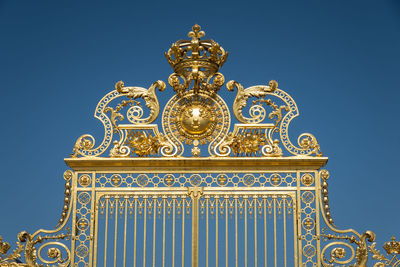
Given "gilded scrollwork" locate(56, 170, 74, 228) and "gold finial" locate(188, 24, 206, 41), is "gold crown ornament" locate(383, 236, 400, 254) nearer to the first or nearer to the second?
"gold finial" locate(188, 24, 206, 41)

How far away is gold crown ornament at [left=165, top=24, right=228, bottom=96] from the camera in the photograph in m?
11.8

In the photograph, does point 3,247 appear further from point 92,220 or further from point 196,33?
point 196,33

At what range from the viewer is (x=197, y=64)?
11.8 meters

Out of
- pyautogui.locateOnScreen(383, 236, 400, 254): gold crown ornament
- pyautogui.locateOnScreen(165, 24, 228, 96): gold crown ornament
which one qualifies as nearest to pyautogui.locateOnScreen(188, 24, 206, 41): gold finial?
pyautogui.locateOnScreen(165, 24, 228, 96): gold crown ornament

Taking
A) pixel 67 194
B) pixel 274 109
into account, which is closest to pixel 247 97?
pixel 274 109

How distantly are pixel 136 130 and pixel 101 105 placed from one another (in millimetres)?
603

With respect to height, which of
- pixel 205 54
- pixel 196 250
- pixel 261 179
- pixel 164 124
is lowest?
pixel 196 250


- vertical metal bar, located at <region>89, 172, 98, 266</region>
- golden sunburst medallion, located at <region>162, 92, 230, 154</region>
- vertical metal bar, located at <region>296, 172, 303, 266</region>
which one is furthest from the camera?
golden sunburst medallion, located at <region>162, 92, 230, 154</region>

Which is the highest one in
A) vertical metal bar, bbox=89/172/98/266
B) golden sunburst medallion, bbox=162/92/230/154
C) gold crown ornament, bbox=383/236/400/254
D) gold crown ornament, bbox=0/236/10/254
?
golden sunburst medallion, bbox=162/92/230/154

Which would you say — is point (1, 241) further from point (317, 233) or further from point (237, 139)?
point (317, 233)

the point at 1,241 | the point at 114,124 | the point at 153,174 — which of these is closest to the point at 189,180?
the point at 153,174

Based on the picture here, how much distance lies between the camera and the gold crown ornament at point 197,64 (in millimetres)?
A: 11773

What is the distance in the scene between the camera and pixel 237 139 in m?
11.6

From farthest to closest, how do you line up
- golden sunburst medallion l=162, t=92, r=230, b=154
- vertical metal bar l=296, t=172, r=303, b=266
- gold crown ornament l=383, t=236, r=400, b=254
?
golden sunburst medallion l=162, t=92, r=230, b=154
vertical metal bar l=296, t=172, r=303, b=266
gold crown ornament l=383, t=236, r=400, b=254
